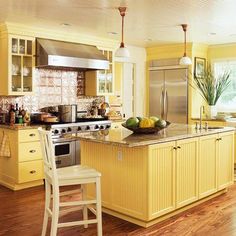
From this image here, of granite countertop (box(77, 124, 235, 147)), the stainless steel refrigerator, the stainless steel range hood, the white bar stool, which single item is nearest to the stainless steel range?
the stainless steel range hood

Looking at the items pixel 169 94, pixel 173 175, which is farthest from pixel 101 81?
pixel 173 175

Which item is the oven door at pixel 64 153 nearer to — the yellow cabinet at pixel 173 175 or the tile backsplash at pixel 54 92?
the tile backsplash at pixel 54 92

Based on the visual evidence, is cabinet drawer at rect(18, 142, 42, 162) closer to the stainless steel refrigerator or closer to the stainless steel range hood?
the stainless steel range hood

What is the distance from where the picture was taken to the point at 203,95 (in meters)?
7.18

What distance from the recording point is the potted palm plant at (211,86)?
6.97 metres

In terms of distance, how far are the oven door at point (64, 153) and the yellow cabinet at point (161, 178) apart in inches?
83.6

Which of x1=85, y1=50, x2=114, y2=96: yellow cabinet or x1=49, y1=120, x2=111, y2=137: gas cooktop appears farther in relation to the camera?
x1=85, y1=50, x2=114, y2=96: yellow cabinet

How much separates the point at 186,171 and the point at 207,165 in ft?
1.58

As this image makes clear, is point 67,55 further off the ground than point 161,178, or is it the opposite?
point 67,55

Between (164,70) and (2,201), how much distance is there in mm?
4450

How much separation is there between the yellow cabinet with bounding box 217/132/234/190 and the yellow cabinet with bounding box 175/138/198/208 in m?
0.60

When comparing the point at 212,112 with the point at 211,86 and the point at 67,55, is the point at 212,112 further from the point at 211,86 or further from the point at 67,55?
the point at 67,55

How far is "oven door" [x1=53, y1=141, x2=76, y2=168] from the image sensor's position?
5.17 metres

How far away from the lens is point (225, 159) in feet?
14.9
